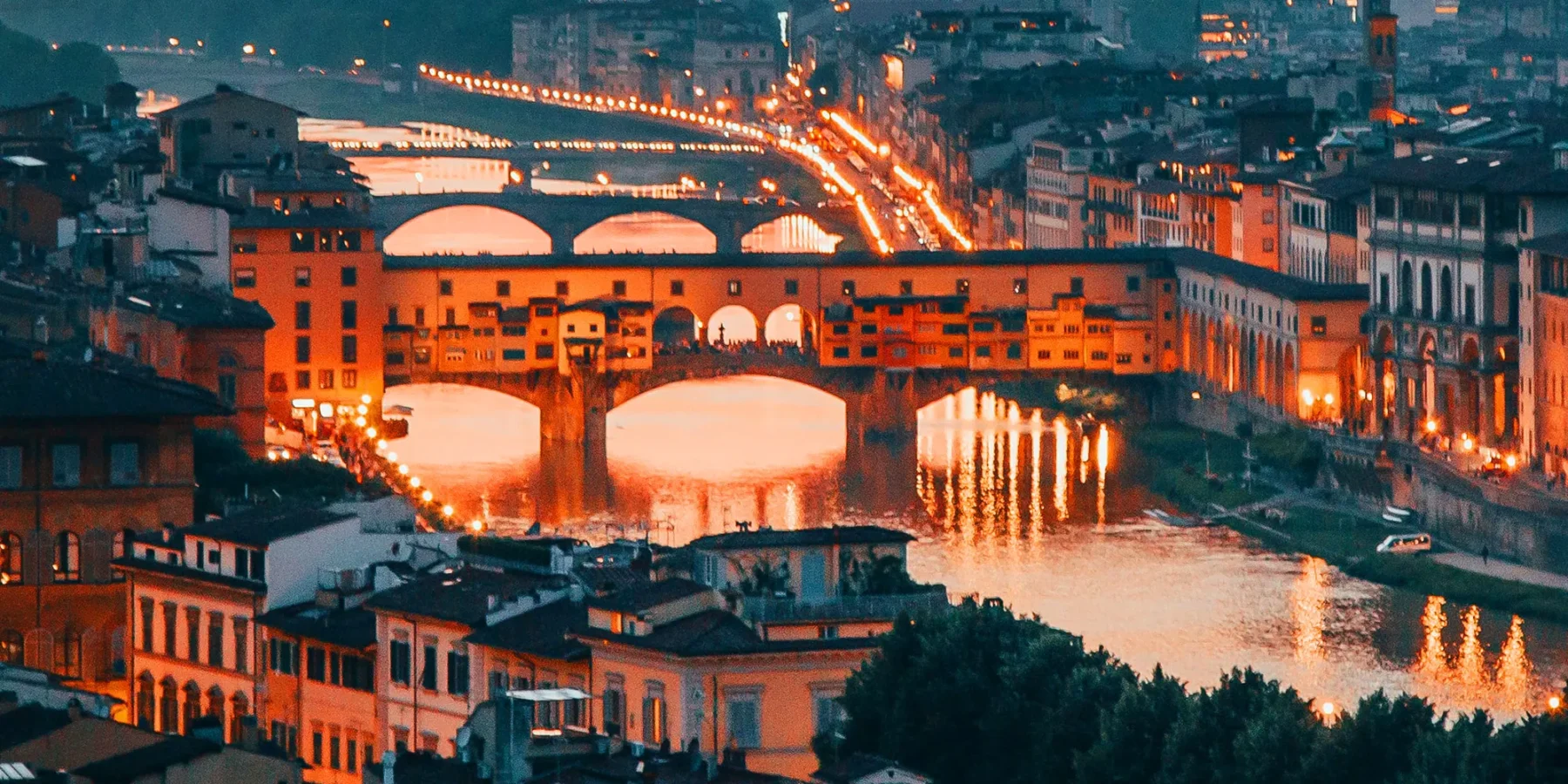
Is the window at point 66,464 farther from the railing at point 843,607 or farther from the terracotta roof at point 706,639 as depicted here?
the terracotta roof at point 706,639

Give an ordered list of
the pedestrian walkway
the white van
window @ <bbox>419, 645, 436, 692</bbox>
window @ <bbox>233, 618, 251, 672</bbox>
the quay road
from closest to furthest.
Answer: window @ <bbox>419, 645, 436, 692</bbox>, window @ <bbox>233, 618, 251, 672</bbox>, the pedestrian walkway, the white van, the quay road

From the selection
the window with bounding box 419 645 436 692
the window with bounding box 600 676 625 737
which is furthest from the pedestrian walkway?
the window with bounding box 600 676 625 737

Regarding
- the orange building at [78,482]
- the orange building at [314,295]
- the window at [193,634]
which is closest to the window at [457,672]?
the window at [193,634]

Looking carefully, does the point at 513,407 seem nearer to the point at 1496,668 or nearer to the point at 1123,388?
the point at 1123,388

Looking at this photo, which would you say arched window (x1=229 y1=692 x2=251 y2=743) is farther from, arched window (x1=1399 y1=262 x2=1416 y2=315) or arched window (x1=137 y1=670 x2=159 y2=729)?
arched window (x1=1399 y1=262 x2=1416 y2=315)

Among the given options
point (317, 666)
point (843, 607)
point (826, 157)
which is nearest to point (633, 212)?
point (826, 157)

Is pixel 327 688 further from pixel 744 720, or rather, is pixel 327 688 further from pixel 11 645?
pixel 11 645

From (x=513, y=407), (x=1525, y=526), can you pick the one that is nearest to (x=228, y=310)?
(x=1525, y=526)
